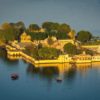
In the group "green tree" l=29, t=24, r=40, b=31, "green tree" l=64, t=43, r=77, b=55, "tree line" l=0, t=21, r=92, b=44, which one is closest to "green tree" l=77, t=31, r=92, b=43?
"tree line" l=0, t=21, r=92, b=44

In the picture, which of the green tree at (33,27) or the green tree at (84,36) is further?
the green tree at (33,27)

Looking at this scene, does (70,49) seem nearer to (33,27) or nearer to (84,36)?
(84,36)

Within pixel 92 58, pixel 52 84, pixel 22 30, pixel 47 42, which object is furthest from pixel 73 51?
pixel 22 30

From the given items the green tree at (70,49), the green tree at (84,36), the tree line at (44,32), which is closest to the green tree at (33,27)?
the tree line at (44,32)

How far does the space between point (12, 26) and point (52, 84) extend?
6.06 metres

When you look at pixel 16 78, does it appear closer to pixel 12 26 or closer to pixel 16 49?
pixel 16 49

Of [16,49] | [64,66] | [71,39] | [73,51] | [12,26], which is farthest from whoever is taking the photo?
[12,26]

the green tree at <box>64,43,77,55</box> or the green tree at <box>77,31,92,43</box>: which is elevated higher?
the green tree at <box>77,31,92,43</box>

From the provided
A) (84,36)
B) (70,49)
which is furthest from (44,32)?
(70,49)

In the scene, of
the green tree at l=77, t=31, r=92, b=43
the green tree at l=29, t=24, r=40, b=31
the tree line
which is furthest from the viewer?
the green tree at l=29, t=24, r=40, b=31

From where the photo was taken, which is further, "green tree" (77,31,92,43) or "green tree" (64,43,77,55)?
"green tree" (77,31,92,43)

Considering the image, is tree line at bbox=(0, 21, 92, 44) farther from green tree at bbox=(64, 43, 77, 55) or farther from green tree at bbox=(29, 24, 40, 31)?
green tree at bbox=(64, 43, 77, 55)

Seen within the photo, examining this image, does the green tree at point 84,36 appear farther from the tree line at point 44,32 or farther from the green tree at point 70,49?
the green tree at point 70,49

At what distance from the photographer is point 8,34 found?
16.8 metres
